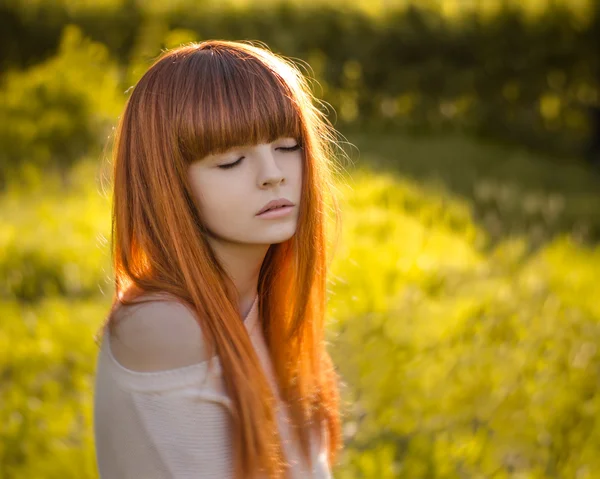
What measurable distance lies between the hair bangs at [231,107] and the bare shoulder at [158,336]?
314 mm

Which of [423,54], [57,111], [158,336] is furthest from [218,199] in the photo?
[423,54]

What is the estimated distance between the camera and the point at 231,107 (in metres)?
1.62

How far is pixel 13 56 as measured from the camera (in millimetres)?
8836

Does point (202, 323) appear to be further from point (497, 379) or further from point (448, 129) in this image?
point (448, 129)

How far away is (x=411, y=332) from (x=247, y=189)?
97.8 inches

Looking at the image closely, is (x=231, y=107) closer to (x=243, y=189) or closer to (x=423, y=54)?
(x=243, y=189)

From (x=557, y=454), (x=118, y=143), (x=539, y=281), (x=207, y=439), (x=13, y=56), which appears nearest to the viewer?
(x=207, y=439)

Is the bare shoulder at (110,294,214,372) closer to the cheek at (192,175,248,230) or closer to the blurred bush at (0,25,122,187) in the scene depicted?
the cheek at (192,175,248,230)

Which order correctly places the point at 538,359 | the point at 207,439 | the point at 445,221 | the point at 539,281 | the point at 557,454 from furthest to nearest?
the point at 445,221
the point at 539,281
the point at 538,359
the point at 557,454
the point at 207,439

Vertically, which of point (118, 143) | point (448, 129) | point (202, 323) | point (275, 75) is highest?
point (275, 75)

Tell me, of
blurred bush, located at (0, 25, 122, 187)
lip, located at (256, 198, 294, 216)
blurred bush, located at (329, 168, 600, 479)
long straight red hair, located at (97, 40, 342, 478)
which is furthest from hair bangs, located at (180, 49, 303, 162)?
blurred bush, located at (0, 25, 122, 187)

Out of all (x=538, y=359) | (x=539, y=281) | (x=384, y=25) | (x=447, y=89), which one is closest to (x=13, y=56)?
(x=384, y=25)

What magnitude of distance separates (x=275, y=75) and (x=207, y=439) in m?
0.77

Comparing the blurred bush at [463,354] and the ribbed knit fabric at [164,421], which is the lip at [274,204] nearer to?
the ribbed knit fabric at [164,421]
